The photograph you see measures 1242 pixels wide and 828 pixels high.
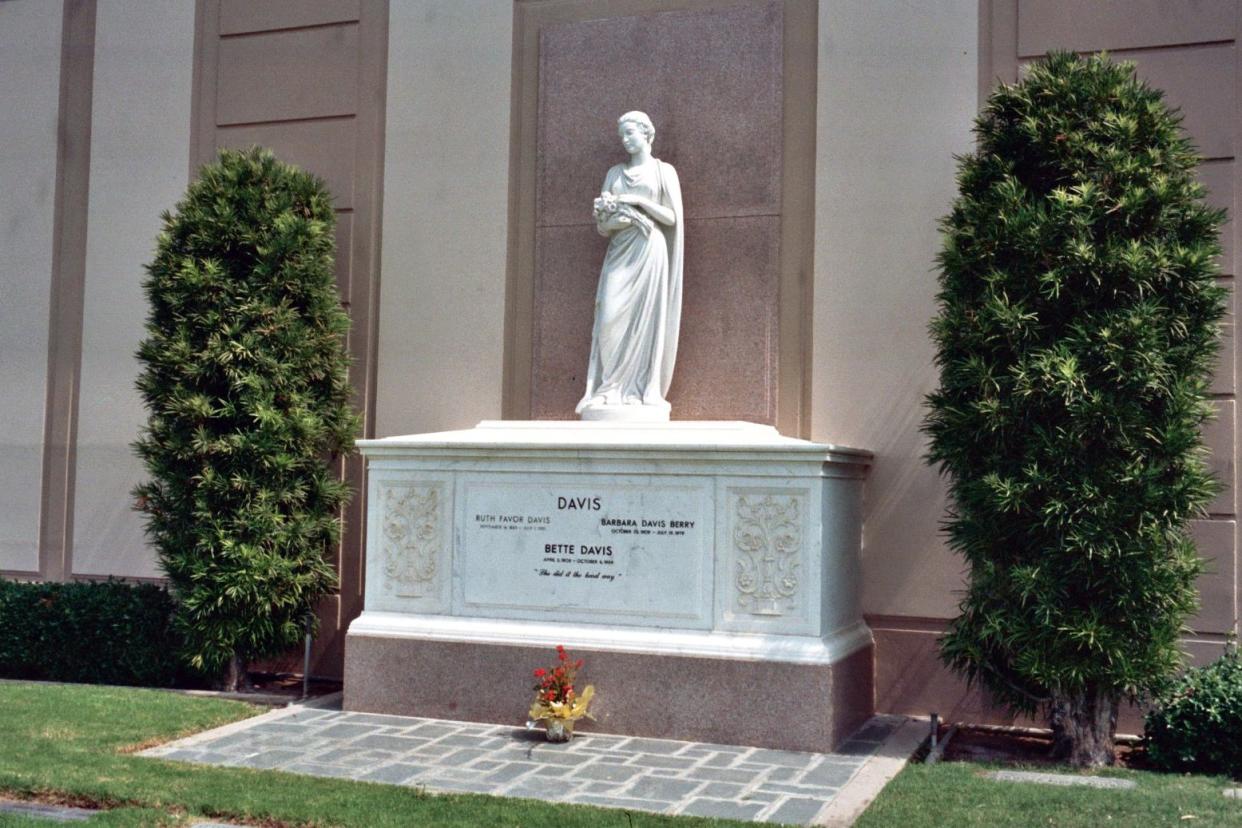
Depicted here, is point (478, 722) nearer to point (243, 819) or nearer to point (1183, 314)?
point (243, 819)

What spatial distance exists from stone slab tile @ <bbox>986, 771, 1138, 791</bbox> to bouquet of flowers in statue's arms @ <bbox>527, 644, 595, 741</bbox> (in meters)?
2.53

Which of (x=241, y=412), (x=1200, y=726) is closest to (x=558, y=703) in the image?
(x=241, y=412)

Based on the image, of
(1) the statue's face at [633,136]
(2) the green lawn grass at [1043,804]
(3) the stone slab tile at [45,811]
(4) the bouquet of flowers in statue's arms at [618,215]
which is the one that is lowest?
(3) the stone slab tile at [45,811]

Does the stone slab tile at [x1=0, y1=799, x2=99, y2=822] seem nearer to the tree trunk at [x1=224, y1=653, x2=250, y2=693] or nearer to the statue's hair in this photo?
the tree trunk at [x1=224, y1=653, x2=250, y2=693]

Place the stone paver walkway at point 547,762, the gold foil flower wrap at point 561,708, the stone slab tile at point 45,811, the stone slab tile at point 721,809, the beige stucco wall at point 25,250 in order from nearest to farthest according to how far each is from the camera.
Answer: the stone slab tile at point 45,811, the stone slab tile at point 721,809, the stone paver walkway at point 547,762, the gold foil flower wrap at point 561,708, the beige stucco wall at point 25,250

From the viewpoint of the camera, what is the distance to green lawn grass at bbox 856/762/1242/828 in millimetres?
6172

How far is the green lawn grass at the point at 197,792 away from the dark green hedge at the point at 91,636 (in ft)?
6.77

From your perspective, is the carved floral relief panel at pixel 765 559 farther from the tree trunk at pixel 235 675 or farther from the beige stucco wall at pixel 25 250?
the beige stucco wall at pixel 25 250

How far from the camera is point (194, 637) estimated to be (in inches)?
389

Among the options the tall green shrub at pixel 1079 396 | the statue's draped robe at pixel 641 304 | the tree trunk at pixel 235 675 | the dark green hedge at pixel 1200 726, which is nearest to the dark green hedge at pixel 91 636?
the tree trunk at pixel 235 675

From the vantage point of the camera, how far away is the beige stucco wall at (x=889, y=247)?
9500 millimetres

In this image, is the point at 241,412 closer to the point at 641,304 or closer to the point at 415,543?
the point at 415,543

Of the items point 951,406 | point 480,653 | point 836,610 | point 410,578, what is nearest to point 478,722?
point 480,653

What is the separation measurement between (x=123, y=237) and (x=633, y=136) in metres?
5.38
